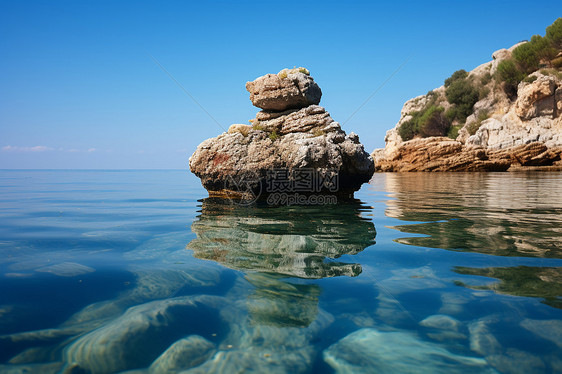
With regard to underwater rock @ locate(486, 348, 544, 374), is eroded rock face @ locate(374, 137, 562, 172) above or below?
above

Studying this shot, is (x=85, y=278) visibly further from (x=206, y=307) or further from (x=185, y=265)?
(x=206, y=307)

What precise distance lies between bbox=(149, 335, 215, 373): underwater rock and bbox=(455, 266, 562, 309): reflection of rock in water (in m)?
2.38

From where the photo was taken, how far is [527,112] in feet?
122

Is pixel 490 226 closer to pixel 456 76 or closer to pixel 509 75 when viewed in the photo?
pixel 509 75

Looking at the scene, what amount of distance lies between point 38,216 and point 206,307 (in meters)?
6.93

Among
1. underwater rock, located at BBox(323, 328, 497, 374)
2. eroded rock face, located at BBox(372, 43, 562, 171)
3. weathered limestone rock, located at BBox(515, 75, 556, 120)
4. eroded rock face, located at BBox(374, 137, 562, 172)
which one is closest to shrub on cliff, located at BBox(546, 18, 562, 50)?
eroded rock face, located at BBox(372, 43, 562, 171)

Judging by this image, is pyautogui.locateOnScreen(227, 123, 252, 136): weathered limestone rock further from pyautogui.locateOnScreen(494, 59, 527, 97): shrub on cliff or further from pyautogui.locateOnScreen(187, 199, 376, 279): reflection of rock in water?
pyautogui.locateOnScreen(494, 59, 527, 97): shrub on cliff

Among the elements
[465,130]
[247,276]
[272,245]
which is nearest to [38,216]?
[272,245]

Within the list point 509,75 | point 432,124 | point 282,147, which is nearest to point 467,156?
point 432,124

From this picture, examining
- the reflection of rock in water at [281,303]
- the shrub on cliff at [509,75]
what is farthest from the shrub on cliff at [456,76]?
the reflection of rock in water at [281,303]

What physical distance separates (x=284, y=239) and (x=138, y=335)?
2915mm

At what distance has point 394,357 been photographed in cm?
199

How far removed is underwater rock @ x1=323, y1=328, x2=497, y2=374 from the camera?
1891 millimetres

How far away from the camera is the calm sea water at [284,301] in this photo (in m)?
1.97
